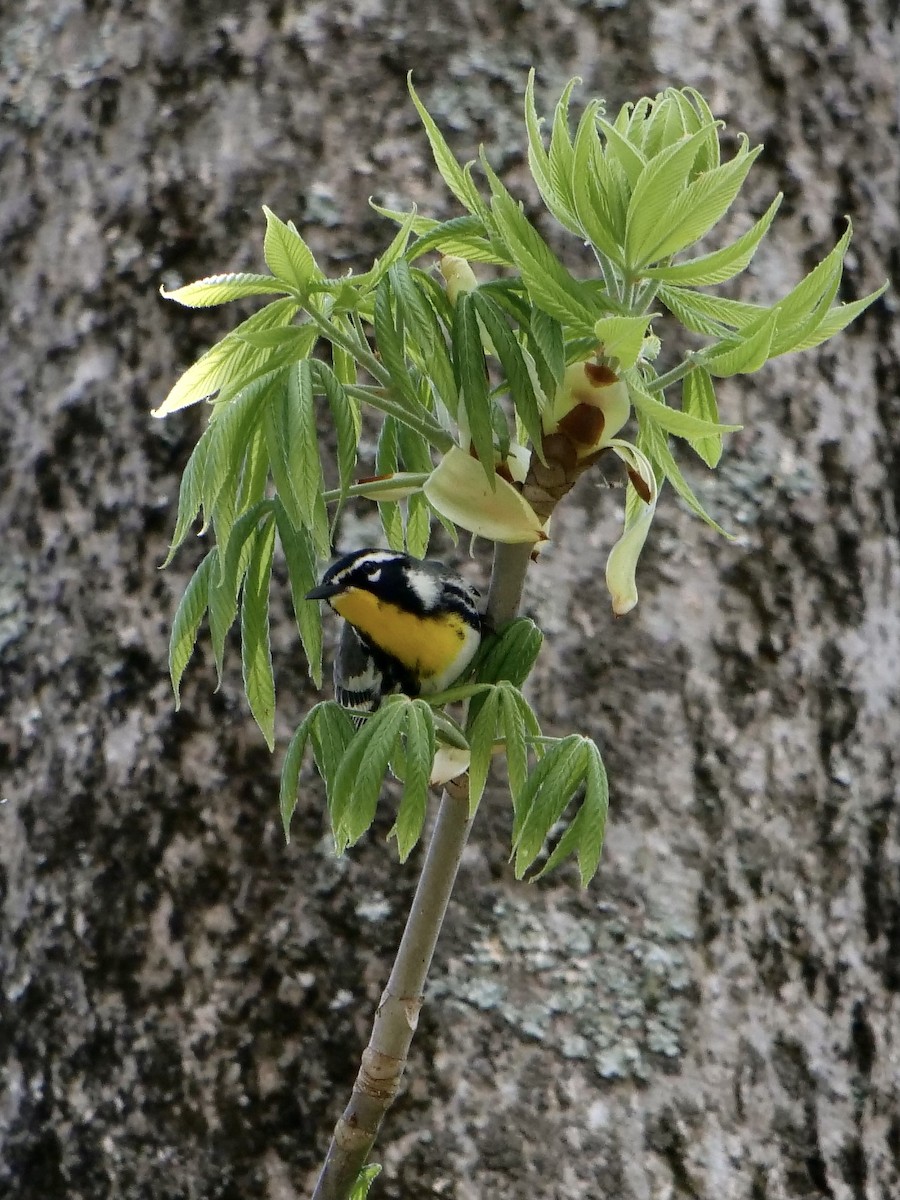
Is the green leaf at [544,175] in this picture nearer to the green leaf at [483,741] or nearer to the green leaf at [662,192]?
the green leaf at [662,192]

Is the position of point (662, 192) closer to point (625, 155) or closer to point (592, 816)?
point (625, 155)

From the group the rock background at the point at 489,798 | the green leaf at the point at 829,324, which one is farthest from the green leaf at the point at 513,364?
the rock background at the point at 489,798

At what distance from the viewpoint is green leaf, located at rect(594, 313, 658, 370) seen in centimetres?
48

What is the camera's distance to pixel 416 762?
505mm

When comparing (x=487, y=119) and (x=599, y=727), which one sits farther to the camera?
(x=487, y=119)

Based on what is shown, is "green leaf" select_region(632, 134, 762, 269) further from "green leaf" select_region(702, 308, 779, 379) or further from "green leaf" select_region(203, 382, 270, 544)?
"green leaf" select_region(203, 382, 270, 544)

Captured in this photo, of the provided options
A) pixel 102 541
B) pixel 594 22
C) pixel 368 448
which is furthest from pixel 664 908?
pixel 594 22

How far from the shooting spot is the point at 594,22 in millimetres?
1308

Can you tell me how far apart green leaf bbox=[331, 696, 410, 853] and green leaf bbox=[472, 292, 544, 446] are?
0.43 ft

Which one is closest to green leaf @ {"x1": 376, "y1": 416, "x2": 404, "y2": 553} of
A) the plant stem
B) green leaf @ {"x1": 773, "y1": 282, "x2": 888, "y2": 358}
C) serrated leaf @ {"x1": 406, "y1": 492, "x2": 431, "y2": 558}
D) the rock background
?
serrated leaf @ {"x1": 406, "y1": 492, "x2": 431, "y2": 558}

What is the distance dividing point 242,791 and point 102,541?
0.29m

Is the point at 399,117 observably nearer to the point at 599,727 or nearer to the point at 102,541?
the point at 102,541

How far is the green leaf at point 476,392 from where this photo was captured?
0.50m

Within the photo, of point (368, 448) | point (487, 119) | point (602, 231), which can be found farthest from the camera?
point (487, 119)
